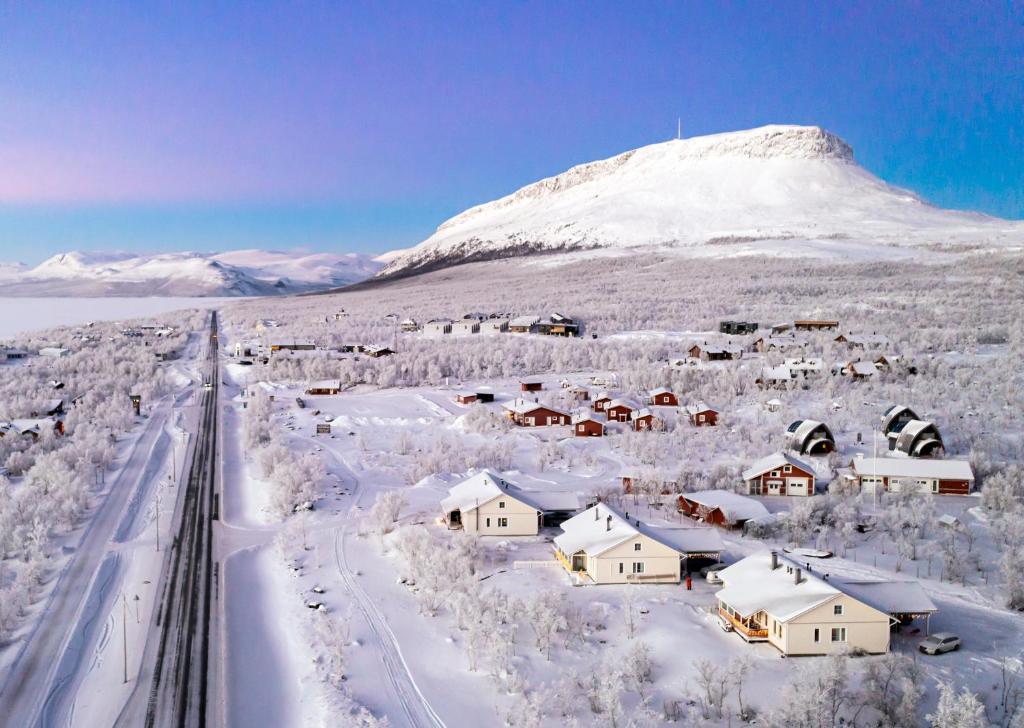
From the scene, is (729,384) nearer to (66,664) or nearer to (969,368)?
(969,368)

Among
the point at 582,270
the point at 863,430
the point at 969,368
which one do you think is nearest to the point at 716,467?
the point at 863,430

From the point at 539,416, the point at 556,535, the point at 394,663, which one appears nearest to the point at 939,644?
the point at 556,535

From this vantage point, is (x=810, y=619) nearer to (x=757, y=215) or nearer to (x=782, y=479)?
(x=782, y=479)

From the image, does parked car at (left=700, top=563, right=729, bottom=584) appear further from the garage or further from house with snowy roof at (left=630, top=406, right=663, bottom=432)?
house with snowy roof at (left=630, top=406, right=663, bottom=432)

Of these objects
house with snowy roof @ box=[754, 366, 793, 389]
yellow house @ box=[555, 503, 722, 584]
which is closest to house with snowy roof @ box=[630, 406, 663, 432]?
house with snowy roof @ box=[754, 366, 793, 389]

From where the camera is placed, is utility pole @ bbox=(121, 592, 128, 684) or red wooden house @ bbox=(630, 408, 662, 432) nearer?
utility pole @ bbox=(121, 592, 128, 684)
